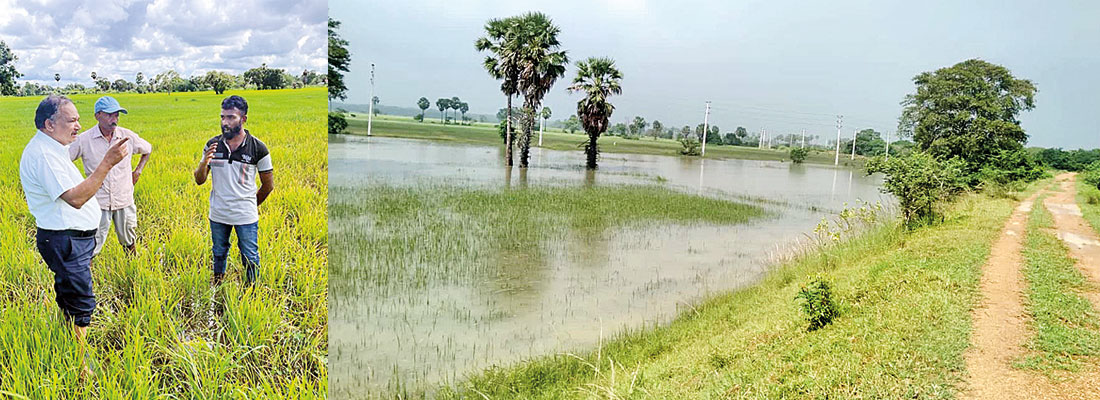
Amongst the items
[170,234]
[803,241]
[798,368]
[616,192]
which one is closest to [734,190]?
[616,192]

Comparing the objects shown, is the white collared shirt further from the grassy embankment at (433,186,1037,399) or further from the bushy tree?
the grassy embankment at (433,186,1037,399)

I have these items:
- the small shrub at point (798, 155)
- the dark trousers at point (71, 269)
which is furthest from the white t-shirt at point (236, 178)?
the small shrub at point (798, 155)

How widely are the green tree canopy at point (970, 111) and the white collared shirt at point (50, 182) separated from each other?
2933 centimetres

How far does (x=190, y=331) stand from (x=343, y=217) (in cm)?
953

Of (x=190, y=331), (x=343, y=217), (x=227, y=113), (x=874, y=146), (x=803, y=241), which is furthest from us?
(x=874, y=146)

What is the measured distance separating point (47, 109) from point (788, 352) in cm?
457

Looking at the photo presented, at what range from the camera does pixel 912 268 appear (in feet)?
24.5

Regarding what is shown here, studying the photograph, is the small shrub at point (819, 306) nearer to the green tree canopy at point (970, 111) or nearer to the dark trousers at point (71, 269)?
the dark trousers at point (71, 269)

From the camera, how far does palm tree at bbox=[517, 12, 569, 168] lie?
2620 centimetres

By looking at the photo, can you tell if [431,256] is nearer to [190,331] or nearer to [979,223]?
[190,331]

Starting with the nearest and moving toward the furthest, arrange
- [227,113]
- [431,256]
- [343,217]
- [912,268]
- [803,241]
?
[227,113], [912,268], [431,256], [343,217], [803,241]

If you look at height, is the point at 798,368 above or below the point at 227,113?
below

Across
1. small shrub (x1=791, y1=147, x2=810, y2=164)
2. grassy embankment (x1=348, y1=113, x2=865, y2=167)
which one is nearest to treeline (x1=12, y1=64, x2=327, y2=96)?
grassy embankment (x1=348, y1=113, x2=865, y2=167)

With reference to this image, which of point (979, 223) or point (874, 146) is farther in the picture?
point (874, 146)
